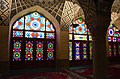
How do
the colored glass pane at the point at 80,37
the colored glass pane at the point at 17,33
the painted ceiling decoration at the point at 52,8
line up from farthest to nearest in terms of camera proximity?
the colored glass pane at the point at 80,37, the colored glass pane at the point at 17,33, the painted ceiling decoration at the point at 52,8

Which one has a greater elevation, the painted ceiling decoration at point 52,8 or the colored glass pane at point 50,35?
the painted ceiling decoration at point 52,8

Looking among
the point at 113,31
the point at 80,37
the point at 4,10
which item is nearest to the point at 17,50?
the point at 4,10

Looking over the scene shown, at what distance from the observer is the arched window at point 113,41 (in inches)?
377

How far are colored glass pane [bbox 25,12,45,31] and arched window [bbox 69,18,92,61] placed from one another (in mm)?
1898

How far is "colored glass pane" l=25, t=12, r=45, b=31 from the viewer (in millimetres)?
7520

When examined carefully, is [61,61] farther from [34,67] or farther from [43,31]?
[43,31]

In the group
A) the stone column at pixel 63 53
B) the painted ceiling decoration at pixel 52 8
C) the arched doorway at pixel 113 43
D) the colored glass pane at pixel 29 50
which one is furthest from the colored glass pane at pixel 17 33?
the arched doorway at pixel 113 43

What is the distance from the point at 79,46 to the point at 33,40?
3003 mm

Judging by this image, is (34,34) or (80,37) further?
(80,37)

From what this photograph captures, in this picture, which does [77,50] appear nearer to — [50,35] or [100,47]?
[50,35]

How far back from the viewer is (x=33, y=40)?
758cm

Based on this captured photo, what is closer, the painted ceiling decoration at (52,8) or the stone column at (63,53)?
the painted ceiling decoration at (52,8)

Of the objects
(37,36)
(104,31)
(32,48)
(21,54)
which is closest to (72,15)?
(37,36)

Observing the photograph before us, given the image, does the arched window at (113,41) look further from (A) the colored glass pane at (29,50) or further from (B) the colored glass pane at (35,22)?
(A) the colored glass pane at (29,50)
